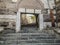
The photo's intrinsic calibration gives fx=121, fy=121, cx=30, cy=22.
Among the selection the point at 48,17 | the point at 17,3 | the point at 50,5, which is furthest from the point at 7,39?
the point at 50,5

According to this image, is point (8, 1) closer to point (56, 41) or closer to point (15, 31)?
point (15, 31)

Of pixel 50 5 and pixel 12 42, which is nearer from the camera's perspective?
pixel 12 42

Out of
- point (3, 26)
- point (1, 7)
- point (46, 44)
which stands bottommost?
point (46, 44)

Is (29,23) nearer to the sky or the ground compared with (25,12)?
nearer to the ground

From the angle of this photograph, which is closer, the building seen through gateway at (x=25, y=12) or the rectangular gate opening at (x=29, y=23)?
the building seen through gateway at (x=25, y=12)

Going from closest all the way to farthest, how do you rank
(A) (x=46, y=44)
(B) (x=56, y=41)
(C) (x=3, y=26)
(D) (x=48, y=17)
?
1. (A) (x=46, y=44)
2. (B) (x=56, y=41)
3. (C) (x=3, y=26)
4. (D) (x=48, y=17)

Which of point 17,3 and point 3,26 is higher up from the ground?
point 17,3

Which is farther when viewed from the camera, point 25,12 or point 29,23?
point 29,23

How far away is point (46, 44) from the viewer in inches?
150

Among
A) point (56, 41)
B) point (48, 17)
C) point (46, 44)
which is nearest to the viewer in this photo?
point (46, 44)

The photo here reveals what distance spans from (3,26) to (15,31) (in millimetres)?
578

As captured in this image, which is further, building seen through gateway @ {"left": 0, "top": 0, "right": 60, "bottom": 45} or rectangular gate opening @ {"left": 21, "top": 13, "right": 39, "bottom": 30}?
rectangular gate opening @ {"left": 21, "top": 13, "right": 39, "bottom": 30}

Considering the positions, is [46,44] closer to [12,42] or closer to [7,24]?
[12,42]

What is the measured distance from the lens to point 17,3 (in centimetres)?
563
